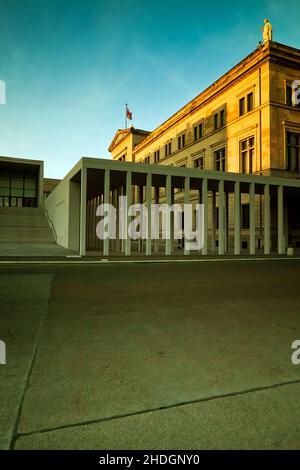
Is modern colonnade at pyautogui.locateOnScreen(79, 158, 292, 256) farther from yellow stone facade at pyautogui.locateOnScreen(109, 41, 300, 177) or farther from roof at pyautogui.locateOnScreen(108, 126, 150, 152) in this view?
roof at pyautogui.locateOnScreen(108, 126, 150, 152)

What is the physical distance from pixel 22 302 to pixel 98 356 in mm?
3410

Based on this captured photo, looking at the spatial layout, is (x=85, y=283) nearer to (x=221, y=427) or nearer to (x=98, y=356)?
(x=98, y=356)

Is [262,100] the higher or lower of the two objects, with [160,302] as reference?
higher

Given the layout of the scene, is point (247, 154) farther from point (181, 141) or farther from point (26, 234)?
point (26, 234)

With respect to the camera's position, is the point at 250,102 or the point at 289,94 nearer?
the point at 289,94

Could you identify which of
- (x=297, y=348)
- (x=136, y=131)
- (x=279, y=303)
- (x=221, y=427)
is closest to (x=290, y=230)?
(x=279, y=303)

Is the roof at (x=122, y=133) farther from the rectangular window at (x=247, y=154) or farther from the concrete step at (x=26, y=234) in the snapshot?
the concrete step at (x=26, y=234)

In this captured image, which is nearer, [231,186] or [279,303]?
[279,303]

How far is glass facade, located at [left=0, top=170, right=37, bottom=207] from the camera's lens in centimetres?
4628

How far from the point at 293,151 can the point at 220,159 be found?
7536mm

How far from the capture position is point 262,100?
88.9ft

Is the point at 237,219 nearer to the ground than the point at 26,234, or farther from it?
farther from it

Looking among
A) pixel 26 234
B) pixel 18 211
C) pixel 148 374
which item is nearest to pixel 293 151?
pixel 26 234

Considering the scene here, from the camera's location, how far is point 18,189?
46.9 meters
